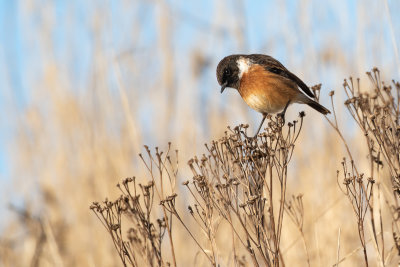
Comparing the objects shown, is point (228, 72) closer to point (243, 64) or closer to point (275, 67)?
point (243, 64)

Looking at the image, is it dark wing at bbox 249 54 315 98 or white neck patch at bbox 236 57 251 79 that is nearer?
dark wing at bbox 249 54 315 98

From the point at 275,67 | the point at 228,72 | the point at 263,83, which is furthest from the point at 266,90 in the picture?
the point at 228,72

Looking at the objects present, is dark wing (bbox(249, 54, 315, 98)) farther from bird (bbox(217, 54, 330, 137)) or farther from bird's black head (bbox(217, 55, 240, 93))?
bird's black head (bbox(217, 55, 240, 93))

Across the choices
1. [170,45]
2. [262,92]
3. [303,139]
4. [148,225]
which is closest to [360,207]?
[148,225]

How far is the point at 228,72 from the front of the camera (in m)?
4.20

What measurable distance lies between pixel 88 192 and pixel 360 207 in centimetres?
394

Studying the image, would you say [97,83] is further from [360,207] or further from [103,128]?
[360,207]

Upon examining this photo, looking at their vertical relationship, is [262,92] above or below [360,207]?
above

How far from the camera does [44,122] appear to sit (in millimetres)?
6270

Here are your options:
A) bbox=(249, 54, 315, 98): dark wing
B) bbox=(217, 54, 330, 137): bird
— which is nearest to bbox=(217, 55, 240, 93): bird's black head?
bbox=(217, 54, 330, 137): bird

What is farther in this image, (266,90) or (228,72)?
(228,72)

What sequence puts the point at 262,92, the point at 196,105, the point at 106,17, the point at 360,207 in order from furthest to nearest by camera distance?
the point at 196,105
the point at 106,17
the point at 262,92
the point at 360,207

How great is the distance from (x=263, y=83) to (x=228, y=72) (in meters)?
0.29

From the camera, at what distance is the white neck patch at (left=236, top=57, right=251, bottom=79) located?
4.20m
